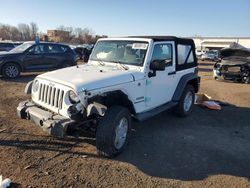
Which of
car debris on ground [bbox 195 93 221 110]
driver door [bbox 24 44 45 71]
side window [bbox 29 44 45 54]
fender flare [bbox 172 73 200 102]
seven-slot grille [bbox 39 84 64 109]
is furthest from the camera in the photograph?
side window [bbox 29 44 45 54]

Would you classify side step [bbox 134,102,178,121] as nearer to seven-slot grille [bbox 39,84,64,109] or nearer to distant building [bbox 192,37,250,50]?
seven-slot grille [bbox 39,84,64,109]

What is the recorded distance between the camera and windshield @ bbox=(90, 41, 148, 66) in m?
5.72

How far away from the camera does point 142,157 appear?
489 cm

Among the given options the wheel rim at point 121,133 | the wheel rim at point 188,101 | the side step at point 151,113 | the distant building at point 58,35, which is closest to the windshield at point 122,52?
the side step at point 151,113

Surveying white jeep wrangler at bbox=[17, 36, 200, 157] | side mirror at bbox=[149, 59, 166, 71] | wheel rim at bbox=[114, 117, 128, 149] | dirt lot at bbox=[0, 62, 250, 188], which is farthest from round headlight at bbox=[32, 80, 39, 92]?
side mirror at bbox=[149, 59, 166, 71]

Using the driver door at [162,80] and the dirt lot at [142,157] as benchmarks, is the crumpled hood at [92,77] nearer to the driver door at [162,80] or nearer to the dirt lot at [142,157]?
the driver door at [162,80]

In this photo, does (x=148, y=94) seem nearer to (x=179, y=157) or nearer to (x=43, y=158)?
(x=179, y=157)

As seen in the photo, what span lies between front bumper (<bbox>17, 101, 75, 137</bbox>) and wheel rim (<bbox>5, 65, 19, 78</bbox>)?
8.40 m

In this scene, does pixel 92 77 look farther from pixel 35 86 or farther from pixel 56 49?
pixel 56 49

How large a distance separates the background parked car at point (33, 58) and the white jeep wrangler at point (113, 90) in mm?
7558

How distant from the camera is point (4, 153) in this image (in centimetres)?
476

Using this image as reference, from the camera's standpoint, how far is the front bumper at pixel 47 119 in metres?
4.31

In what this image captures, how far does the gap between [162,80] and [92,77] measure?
187 cm

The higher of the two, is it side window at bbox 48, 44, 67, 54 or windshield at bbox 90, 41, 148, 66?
windshield at bbox 90, 41, 148, 66
